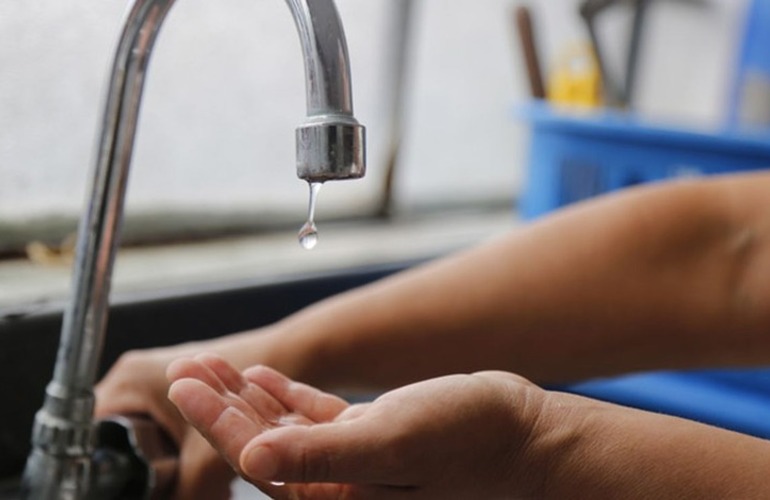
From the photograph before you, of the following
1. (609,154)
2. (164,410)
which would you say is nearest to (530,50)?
(609,154)

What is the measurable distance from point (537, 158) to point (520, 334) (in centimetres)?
45

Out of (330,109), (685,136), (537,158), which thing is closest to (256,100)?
(537,158)

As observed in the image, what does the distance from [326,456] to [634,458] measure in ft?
0.48

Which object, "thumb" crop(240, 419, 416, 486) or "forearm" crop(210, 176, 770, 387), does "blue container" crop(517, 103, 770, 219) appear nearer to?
"forearm" crop(210, 176, 770, 387)

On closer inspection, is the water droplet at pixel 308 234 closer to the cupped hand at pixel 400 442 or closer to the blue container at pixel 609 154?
the cupped hand at pixel 400 442

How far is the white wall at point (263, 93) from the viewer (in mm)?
850

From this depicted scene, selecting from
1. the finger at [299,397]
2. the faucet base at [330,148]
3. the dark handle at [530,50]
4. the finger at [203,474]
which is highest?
the dark handle at [530,50]

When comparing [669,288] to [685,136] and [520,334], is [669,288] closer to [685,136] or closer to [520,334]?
[520,334]

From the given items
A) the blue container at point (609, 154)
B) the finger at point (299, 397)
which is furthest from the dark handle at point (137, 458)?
the blue container at point (609, 154)

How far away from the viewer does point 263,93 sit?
1041 mm

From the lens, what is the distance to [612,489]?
44 centimetres

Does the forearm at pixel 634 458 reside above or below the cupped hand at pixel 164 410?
above

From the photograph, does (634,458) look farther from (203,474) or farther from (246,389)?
(203,474)

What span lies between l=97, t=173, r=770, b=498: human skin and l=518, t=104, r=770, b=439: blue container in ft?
0.19
